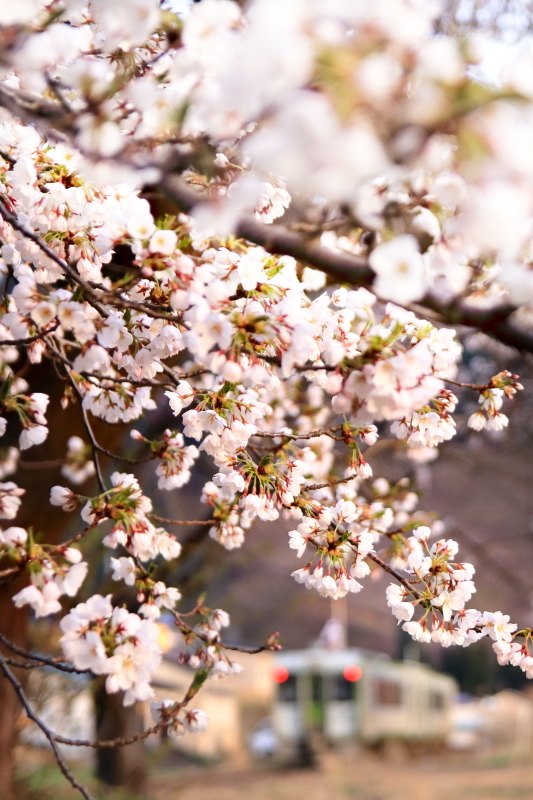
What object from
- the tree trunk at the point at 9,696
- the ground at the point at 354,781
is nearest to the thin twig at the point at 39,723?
the tree trunk at the point at 9,696

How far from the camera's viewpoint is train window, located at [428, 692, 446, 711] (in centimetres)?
1628

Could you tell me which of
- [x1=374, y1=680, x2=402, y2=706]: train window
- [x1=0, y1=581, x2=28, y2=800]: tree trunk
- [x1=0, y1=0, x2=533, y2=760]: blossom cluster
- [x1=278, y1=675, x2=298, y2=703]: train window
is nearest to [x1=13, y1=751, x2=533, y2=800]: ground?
[x1=374, y1=680, x2=402, y2=706]: train window

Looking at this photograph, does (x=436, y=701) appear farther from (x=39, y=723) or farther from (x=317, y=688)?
(x=39, y=723)

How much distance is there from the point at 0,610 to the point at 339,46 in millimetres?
3787

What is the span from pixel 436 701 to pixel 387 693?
2660 millimetres

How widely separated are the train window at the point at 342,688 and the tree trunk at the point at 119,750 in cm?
710

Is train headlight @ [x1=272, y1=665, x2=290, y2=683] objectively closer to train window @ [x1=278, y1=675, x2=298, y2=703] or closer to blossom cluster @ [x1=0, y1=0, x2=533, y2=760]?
→ train window @ [x1=278, y1=675, x2=298, y2=703]

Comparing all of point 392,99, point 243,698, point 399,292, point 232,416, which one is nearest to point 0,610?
point 232,416

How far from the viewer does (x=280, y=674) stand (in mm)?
14844

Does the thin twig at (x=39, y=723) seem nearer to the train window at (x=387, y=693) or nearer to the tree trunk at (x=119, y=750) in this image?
the tree trunk at (x=119, y=750)

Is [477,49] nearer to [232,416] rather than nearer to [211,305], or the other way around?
[211,305]

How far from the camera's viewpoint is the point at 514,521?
2056 cm

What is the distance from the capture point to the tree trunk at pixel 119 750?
24.3 feet

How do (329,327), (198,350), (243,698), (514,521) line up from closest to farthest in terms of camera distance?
1. (198,350)
2. (329,327)
3. (243,698)
4. (514,521)
